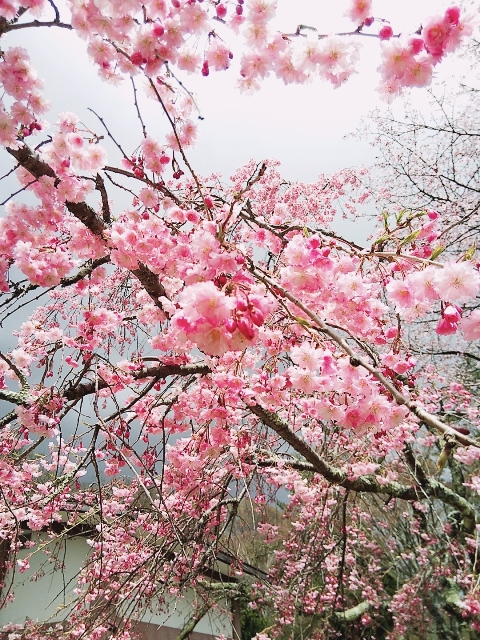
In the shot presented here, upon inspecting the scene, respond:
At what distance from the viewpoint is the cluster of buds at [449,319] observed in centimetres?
150

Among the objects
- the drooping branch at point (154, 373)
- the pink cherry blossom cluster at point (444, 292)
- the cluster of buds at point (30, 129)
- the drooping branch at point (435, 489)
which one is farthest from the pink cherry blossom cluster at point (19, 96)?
the drooping branch at point (435, 489)

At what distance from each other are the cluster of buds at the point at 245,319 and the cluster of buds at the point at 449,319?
2.59 ft

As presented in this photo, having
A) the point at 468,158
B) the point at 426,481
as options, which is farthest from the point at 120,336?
the point at 468,158

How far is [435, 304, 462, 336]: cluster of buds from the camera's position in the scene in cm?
150

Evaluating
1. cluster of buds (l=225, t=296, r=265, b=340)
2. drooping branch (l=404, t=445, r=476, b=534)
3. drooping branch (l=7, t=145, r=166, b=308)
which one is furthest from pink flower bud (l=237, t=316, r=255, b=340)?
drooping branch (l=404, t=445, r=476, b=534)

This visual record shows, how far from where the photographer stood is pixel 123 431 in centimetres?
304

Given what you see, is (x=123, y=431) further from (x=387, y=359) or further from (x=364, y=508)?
(x=364, y=508)

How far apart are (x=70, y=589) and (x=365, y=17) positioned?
8.84 m

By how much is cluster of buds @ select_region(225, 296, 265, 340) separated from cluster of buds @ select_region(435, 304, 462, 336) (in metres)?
0.79

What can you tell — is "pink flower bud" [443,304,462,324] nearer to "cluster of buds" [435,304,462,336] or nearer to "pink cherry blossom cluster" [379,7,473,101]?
"cluster of buds" [435,304,462,336]

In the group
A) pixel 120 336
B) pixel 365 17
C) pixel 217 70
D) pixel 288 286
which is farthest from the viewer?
pixel 120 336

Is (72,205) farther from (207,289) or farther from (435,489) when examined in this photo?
(435,489)

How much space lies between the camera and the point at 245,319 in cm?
113

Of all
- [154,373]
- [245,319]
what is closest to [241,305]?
[245,319]
